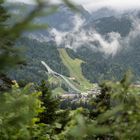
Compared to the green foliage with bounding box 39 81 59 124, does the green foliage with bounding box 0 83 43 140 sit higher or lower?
higher

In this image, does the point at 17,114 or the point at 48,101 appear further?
the point at 48,101

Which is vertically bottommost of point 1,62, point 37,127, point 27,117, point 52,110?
point 52,110

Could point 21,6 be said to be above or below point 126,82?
above

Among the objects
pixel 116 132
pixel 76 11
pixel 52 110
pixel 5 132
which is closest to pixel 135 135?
pixel 116 132

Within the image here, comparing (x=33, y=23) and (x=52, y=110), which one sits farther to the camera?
(x=52, y=110)

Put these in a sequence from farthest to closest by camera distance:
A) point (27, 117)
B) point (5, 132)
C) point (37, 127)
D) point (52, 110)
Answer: point (52, 110)
point (37, 127)
point (5, 132)
point (27, 117)

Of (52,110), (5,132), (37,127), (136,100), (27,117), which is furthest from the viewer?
(52,110)

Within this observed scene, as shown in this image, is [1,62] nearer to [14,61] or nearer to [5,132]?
[14,61]

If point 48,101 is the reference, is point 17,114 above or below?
above

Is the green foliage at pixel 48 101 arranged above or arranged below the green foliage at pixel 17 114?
below

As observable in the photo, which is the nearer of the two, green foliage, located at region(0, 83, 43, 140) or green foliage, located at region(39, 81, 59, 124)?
green foliage, located at region(0, 83, 43, 140)

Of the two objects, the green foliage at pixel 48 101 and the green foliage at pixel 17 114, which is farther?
the green foliage at pixel 48 101
